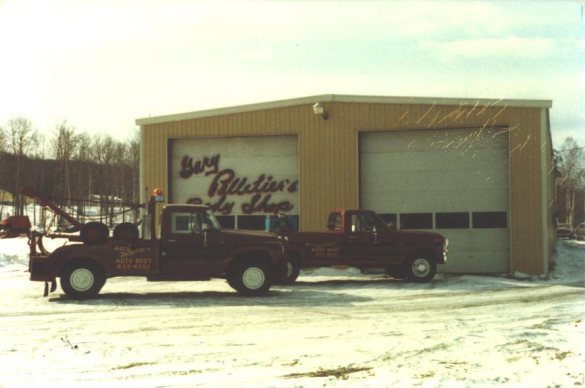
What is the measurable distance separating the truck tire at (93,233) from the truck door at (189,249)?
1.26 m

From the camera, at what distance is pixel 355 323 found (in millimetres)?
10109

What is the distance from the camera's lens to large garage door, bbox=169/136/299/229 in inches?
806

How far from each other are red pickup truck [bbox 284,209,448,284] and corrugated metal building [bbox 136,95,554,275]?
10.2 ft

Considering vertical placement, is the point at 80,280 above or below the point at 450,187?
below

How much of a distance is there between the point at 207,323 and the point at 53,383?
360 centimetres

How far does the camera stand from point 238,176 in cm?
2080

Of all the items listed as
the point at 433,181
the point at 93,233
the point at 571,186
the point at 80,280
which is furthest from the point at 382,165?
the point at 571,186

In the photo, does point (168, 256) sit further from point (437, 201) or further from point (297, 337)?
point (437, 201)

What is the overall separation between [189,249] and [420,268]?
6.29m

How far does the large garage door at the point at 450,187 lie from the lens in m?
19.3

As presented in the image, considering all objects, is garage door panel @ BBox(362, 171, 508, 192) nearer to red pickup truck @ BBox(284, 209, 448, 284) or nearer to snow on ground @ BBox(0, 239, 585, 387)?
red pickup truck @ BBox(284, 209, 448, 284)

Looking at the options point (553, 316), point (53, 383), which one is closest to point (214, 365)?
point (53, 383)

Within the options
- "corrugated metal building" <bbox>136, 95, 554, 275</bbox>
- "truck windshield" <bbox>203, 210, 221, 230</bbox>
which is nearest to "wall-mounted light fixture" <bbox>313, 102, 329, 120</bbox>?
"corrugated metal building" <bbox>136, 95, 554, 275</bbox>

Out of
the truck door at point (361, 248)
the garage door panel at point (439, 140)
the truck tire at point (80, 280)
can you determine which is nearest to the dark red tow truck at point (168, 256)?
the truck tire at point (80, 280)
